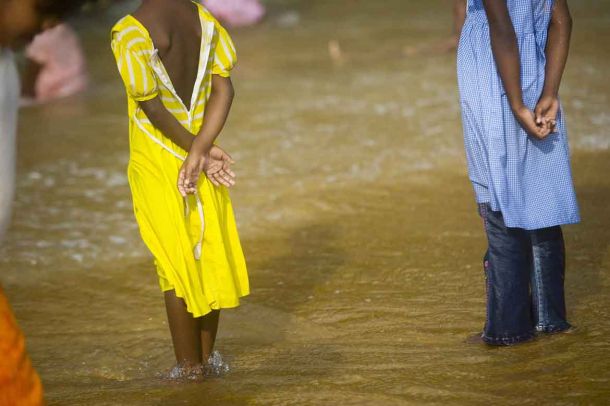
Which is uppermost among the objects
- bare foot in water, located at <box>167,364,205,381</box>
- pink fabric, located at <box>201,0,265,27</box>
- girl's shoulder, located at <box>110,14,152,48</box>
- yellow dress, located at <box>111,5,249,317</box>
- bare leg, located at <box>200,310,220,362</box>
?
pink fabric, located at <box>201,0,265,27</box>

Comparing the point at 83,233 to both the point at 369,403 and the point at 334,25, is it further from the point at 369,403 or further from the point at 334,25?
the point at 334,25

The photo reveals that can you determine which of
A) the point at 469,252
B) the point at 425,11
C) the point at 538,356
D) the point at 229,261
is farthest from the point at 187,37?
the point at 425,11

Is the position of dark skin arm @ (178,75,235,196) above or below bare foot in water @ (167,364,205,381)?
above

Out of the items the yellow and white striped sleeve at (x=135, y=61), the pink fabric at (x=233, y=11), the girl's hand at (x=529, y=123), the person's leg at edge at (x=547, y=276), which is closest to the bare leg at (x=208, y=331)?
the yellow and white striped sleeve at (x=135, y=61)

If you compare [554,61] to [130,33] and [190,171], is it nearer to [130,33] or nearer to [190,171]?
[190,171]

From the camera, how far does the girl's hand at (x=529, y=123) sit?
404 cm

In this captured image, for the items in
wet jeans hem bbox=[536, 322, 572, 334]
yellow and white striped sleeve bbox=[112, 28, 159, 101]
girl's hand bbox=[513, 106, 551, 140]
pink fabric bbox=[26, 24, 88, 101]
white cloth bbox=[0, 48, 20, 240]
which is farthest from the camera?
pink fabric bbox=[26, 24, 88, 101]

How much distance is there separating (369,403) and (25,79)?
916 cm

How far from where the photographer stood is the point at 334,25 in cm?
1675

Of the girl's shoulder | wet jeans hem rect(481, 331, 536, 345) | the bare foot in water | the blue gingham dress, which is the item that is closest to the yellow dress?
the girl's shoulder

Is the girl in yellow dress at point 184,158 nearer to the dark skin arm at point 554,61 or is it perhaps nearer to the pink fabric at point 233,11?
the dark skin arm at point 554,61

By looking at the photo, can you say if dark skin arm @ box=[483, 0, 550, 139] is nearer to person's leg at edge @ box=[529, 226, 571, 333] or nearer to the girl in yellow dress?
person's leg at edge @ box=[529, 226, 571, 333]

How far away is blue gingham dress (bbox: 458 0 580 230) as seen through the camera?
4090 mm

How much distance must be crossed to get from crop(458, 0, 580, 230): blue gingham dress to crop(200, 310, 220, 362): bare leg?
1168 mm
